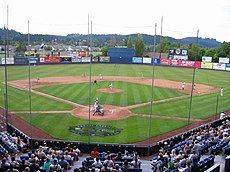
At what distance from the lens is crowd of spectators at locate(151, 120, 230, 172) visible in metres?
13.2

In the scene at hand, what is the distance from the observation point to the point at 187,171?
12.2m

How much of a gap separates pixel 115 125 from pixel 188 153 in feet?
33.3

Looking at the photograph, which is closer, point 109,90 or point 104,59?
point 109,90

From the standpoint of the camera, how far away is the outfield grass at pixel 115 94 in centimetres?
3463

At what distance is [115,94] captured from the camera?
38562 millimetres

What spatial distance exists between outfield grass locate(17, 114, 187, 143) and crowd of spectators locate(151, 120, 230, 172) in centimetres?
394

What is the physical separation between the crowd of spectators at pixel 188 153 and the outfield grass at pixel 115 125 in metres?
3.94

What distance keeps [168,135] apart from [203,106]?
1240 cm

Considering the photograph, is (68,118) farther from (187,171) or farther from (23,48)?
(23,48)

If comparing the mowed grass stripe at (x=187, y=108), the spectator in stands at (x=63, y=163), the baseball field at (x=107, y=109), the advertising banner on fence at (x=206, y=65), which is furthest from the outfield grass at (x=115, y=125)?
the advertising banner on fence at (x=206, y=65)

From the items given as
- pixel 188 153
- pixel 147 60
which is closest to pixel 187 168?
pixel 188 153

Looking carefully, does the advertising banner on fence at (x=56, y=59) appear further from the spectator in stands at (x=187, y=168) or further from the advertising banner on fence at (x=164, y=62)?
the spectator in stands at (x=187, y=168)

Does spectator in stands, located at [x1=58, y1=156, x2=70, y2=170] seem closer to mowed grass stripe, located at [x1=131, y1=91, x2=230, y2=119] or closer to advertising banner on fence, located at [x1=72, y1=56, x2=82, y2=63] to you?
mowed grass stripe, located at [x1=131, y1=91, x2=230, y2=119]

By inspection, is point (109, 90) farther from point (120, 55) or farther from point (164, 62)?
point (120, 55)
